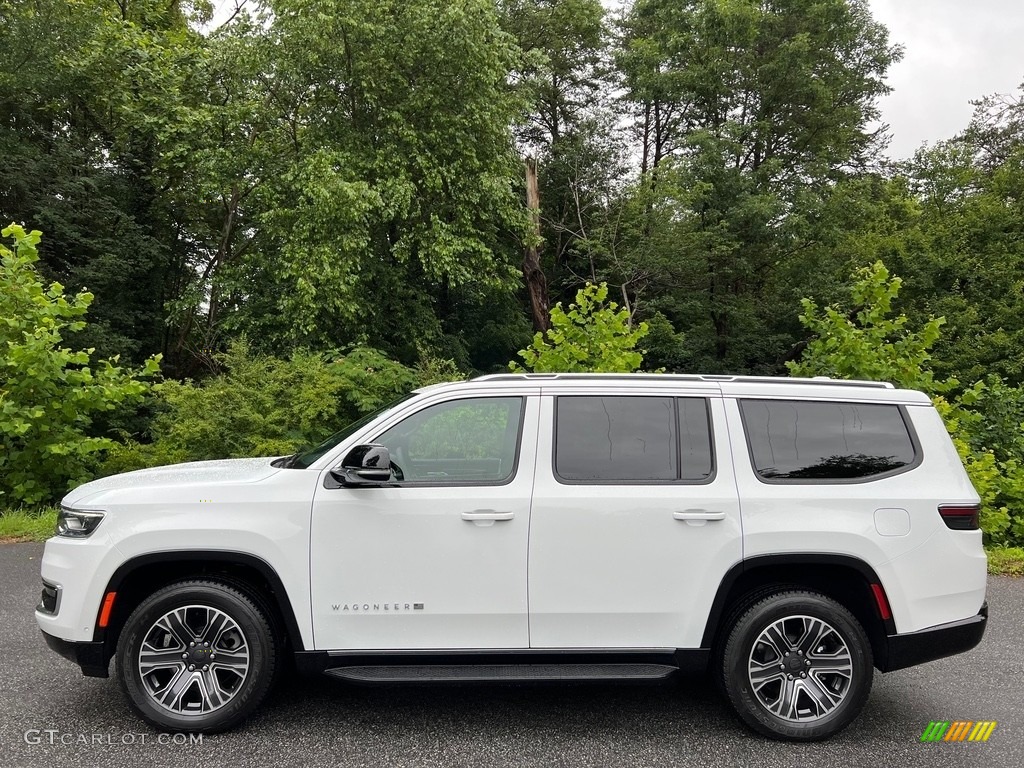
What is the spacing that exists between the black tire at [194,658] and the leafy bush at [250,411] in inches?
223

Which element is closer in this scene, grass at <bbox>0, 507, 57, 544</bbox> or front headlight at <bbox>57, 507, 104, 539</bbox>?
front headlight at <bbox>57, 507, 104, 539</bbox>

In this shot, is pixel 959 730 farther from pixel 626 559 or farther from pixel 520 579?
pixel 520 579

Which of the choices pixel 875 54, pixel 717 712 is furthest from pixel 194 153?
pixel 875 54

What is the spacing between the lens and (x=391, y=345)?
18.0m

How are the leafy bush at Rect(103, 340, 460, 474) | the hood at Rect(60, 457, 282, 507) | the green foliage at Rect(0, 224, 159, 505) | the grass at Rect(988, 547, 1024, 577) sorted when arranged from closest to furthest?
1. the hood at Rect(60, 457, 282, 507)
2. the grass at Rect(988, 547, 1024, 577)
3. the green foliage at Rect(0, 224, 159, 505)
4. the leafy bush at Rect(103, 340, 460, 474)

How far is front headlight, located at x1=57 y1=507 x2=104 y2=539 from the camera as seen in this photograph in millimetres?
3520

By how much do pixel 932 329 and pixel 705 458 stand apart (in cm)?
651

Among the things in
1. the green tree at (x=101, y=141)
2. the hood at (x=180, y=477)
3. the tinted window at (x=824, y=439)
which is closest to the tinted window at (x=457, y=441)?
the hood at (x=180, y=477)

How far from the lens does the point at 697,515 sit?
3.54 m

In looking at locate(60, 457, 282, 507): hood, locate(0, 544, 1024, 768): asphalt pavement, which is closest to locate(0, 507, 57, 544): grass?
locate(0, 544, 1024, 768): asphalt pavement

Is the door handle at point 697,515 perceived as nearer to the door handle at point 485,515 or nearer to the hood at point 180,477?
the door handle at point 485,515

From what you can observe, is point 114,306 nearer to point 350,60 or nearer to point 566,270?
point 350,60

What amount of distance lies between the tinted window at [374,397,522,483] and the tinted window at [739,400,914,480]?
1297mm

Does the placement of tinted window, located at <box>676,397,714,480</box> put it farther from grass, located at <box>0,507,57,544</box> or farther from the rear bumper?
grass, located at <box>0,507,57,544</box>
